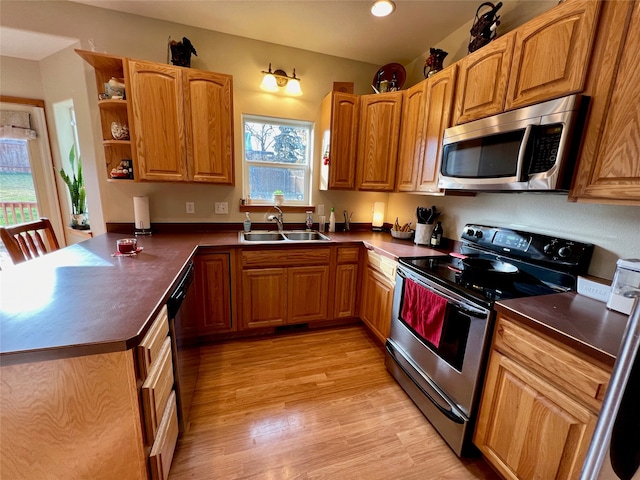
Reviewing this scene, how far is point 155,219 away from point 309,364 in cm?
193

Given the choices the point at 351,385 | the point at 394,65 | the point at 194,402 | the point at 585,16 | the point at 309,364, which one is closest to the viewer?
the point at 585,16

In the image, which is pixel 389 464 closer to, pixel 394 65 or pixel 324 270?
pixel 324 270

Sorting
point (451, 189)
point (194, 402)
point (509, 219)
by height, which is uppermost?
point (451, 189)

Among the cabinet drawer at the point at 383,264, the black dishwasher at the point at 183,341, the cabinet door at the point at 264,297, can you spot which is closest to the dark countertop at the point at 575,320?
the cabinet drawer at the point at 383,264

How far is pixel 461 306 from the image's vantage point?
131cm

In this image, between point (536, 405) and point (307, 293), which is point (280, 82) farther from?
point (536, 405)

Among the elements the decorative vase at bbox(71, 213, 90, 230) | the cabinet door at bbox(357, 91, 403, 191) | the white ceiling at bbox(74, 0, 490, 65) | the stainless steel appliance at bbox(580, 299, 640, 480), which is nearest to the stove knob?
the stainless steel appliance at bbox(580, 299, 640, 480)

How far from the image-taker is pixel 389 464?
1.31m

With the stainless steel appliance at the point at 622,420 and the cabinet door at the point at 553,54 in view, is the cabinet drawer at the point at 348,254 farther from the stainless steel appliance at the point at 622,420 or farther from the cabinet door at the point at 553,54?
the stainless steel appliance at the point at 622,420

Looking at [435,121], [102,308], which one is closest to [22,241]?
[102,308]

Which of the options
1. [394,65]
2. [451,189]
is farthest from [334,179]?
[394,65]

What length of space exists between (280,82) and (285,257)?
5.56ft

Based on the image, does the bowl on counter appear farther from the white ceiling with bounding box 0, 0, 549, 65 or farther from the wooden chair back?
the wooden chair back

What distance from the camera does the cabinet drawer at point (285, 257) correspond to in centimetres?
217
